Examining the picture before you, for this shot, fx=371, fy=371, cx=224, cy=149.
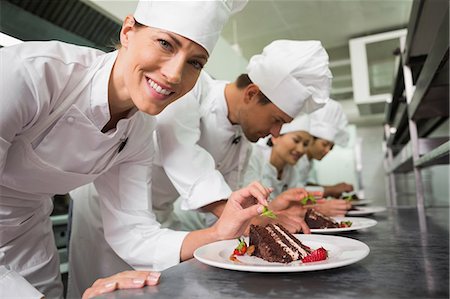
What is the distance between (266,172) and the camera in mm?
3010

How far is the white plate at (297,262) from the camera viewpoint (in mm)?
699

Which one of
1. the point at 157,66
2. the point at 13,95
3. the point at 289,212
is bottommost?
the point at 289,212

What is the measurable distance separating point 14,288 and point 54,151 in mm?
384

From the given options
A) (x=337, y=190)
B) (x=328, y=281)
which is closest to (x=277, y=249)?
(x=328, y=281)

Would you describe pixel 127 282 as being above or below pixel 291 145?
below

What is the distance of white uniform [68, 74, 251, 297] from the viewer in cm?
122

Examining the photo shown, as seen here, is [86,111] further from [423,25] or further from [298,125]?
[298,125]

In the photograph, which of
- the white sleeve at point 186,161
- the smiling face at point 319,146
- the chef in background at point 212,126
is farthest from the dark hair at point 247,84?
the smiling face at point 319,146

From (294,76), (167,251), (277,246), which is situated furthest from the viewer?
(294,76)

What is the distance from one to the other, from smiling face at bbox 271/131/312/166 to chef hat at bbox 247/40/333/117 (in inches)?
44.6

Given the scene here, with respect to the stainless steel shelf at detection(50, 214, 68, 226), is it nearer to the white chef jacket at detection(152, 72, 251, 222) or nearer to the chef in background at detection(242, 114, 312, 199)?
the white chef jacket at detection(152, 72, 251, 222)

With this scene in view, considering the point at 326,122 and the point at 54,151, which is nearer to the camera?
the point at 54,151

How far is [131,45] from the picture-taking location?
1.06m

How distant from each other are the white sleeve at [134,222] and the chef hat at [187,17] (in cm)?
51
